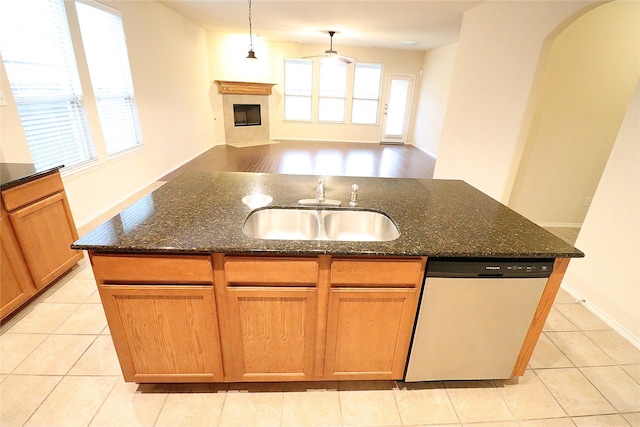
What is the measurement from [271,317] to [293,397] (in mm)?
514

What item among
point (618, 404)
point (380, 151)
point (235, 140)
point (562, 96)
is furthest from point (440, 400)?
point (235, 140)

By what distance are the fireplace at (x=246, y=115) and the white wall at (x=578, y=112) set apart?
696 centimetres

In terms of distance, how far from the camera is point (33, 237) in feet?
6.53

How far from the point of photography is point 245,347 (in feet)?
4.57

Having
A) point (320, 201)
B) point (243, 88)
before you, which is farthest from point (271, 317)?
point (243, 88)

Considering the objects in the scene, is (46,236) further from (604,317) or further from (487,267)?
(604,317)

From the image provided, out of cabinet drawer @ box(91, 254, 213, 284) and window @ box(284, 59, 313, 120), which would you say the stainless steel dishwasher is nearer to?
cabinet drawer @ box(91, 254, 213, 284)

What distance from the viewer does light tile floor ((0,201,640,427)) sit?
141 cm

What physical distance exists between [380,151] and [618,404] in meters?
7.03

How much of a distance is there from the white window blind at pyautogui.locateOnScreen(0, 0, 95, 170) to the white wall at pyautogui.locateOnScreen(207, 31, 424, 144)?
471cm

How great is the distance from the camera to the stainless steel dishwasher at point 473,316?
1272mm

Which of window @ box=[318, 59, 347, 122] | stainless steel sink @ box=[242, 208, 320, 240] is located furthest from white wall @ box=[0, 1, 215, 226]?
window @ box=[318, 59, 347, 122]

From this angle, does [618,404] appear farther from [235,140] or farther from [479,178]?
[235,140]

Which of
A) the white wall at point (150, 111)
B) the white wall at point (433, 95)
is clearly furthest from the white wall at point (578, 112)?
the white wall at point (150, 111)
